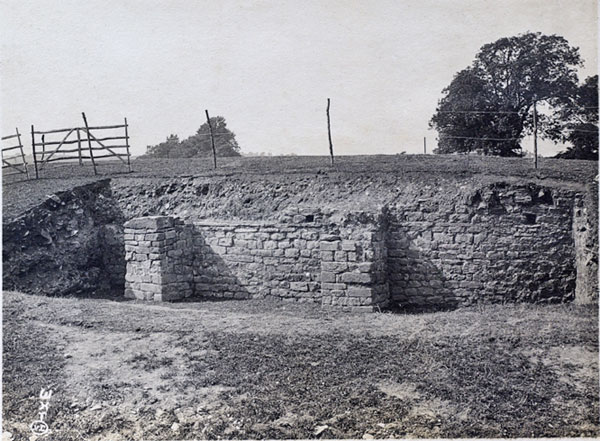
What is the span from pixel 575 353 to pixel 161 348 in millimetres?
5338

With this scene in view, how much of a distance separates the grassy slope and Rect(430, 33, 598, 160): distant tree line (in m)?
0.62

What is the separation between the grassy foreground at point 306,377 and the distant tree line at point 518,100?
3.41 meters

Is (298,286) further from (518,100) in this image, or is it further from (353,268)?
(518,100)

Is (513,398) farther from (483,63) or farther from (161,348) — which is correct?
(483,63)

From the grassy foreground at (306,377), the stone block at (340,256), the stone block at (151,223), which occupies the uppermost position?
the stone block at (151,223)

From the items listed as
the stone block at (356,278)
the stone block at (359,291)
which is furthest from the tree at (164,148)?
the stone block at (359,291)

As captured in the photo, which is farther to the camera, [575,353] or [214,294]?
[214,294]

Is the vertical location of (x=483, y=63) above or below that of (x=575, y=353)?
above

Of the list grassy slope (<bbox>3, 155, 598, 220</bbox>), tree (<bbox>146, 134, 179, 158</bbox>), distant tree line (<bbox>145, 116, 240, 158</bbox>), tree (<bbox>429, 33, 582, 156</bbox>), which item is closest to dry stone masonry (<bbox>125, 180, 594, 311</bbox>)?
grassy slope (<bbox>3, 155, 598, 220</bbox>)

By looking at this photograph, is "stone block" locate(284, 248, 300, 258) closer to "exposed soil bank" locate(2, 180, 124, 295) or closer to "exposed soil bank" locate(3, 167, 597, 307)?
"exposed soil bank" locate(3, 167, 597, 307)

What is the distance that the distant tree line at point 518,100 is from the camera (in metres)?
9.34

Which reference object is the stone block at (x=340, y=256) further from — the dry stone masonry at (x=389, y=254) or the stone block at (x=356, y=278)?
the stone block at (x=356, y=278)

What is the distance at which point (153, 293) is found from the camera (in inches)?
492

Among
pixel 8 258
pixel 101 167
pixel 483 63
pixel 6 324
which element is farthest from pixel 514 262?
pixel 101 167
